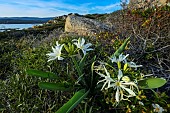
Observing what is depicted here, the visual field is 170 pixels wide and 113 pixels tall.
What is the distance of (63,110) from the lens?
2562 mm

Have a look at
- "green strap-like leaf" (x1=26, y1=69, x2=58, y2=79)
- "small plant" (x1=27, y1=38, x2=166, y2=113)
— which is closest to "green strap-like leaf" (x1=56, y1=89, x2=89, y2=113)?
"small plant" (x1=27, y1=38, x2=166, y2=113)

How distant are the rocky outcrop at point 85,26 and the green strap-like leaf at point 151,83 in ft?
12.3

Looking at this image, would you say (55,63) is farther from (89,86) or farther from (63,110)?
(63,110)

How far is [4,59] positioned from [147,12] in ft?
9.79

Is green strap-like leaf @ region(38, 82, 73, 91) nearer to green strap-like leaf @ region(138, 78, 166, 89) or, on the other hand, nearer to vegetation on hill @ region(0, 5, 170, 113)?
vegetation on hill @ region(0, 5, 170, 113)

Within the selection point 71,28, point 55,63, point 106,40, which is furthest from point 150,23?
point 71,28

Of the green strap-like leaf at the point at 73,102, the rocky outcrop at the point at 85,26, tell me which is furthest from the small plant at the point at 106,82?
the rocky outcrop at the point at 85,26

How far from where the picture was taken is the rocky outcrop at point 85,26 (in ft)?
21.9

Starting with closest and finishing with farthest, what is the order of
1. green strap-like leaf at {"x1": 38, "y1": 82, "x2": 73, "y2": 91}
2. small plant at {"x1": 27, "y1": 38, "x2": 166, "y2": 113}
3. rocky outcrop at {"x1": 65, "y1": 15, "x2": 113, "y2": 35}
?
small plant at {"x1": 27, "y1": 38, "x2": 166, "y2": 113} → green strap-like leaf at {"x1": 38, "y1": 82, "x2": 73, "y2": 91} → rocky outcrop at {"x1": 65, "y1": 15, "x2": 113, "y2": 35}

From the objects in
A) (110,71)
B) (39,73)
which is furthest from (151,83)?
(39,73)

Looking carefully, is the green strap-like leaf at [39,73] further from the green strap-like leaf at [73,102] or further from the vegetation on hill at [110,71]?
the green strap-like leaf at [73,102]

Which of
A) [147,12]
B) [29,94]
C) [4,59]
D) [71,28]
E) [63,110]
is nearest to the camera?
[63,110]

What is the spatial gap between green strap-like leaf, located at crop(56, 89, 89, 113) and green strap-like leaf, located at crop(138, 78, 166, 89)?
0.53m

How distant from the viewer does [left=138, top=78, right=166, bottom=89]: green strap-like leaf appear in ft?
8.56
